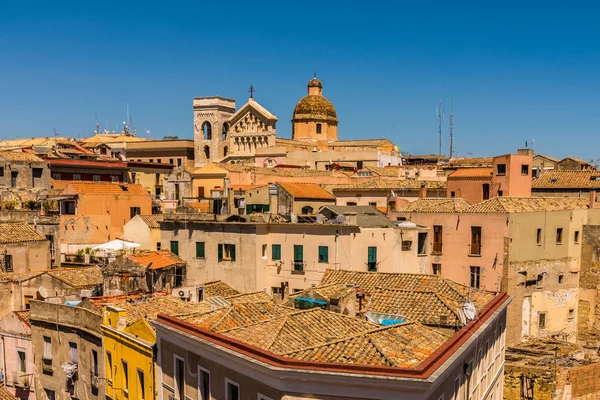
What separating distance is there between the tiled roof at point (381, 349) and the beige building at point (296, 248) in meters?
14.1

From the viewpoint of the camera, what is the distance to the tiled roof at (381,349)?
1290 centimetres

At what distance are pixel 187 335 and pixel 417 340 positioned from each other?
5706mm

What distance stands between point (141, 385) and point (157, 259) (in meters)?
12.5

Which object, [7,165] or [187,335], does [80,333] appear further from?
[7,165]

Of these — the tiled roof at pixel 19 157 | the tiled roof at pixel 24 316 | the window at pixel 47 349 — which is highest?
the tiled roof at pixel 19 157

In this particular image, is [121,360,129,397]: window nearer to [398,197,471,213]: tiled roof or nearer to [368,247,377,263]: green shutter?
[368,247,377,263]: green shutter

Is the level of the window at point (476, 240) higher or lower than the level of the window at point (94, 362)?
higher

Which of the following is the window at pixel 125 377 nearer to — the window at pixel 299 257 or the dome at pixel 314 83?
the window at pixel 299 257

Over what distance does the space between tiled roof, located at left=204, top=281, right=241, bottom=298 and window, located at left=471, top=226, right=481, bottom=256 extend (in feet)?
43.2

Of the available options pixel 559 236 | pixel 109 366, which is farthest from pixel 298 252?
pixel 559 236

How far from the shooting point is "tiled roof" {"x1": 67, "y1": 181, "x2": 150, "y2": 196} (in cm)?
4122

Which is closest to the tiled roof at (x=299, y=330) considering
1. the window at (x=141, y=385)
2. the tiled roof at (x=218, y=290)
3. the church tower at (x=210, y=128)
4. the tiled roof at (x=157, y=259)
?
the window at (x=141, y=385)

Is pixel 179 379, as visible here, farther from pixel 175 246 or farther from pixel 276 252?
pixel 175 246

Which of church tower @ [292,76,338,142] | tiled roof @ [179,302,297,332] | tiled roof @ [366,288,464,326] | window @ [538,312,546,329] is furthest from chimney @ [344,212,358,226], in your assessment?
church tower @ [292,76,338,142]
